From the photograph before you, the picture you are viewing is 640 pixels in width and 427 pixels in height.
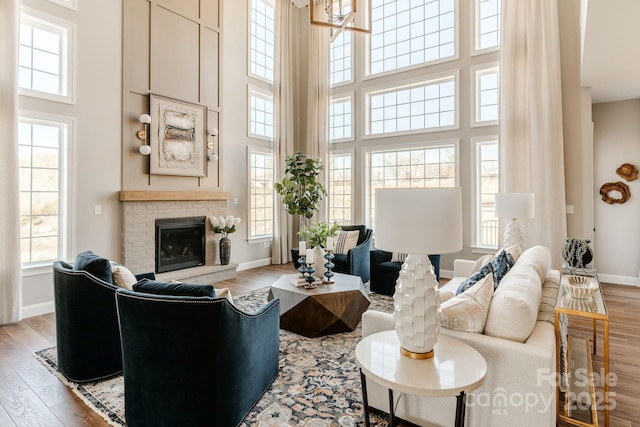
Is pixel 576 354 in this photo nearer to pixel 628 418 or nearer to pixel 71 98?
pixel 628 418

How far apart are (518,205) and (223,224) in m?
4.33

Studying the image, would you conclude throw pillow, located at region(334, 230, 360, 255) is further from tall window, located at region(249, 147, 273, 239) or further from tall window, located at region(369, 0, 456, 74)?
tall window, located at region(369, 0, 456, 74)

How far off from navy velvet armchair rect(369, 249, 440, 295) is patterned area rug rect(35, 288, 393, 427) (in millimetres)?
1586

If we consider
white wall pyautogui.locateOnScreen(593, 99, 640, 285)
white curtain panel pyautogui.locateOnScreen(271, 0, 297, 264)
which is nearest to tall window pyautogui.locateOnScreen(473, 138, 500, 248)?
white wall pyautogui.locateOnScreen(593, 99, 640, 285)

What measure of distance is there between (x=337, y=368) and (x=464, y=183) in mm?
3992

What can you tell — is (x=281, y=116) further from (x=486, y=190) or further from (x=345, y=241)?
(x=486, y=190)

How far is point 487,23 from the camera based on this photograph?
536 cm

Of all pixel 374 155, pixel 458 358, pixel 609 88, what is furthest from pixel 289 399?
pixel 609 88

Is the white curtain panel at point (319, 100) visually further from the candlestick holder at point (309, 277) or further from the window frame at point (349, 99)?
the candlestick holder at point (309, 277)

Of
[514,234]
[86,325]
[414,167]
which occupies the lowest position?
[86,325]

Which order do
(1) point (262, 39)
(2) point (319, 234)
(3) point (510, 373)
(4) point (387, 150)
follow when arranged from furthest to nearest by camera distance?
(1) point (262, 39) → (4) point (387, 150) → (2) point (319, 234) → (3) point (510, 373)

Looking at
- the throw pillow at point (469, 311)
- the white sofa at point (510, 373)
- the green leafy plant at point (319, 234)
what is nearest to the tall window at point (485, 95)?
the green leafy plant at point (319, 234)

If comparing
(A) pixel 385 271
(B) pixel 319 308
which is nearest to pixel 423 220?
(B) pixel 319 308

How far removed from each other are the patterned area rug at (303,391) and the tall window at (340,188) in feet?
12.8
